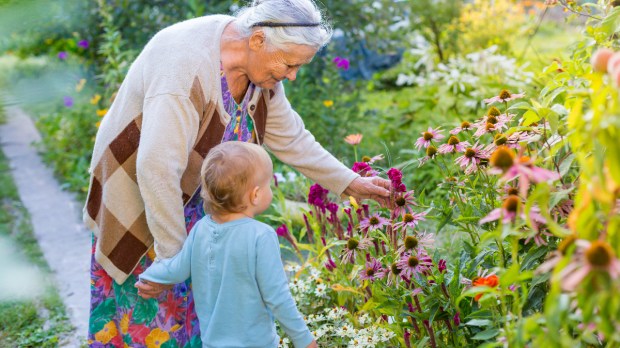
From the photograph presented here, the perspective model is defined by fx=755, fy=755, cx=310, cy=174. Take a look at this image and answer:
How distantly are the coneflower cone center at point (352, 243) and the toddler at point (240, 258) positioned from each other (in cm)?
43

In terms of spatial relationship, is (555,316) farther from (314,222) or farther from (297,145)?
(314,222)

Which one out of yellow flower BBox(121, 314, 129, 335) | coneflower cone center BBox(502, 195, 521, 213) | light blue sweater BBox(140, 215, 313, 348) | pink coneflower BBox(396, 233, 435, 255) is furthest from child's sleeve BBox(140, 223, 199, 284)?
coneflower cone center BBox(502, 195, 521, 213)

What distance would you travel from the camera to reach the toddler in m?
1.79

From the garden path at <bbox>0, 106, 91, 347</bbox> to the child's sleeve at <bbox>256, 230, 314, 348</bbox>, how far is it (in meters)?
1.50

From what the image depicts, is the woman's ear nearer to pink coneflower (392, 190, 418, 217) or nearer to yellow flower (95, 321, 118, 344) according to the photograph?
pink coneflower (392, 190, 418, 217)

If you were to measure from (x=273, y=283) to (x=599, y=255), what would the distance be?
916 millimetres

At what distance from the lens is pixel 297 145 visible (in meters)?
2.39

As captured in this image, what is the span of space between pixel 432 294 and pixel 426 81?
3493 mm

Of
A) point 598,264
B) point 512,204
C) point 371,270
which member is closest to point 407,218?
point 371,270

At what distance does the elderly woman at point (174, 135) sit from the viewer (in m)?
1.90

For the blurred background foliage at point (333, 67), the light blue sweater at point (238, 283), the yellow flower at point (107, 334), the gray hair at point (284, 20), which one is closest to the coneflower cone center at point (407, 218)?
the light blue sweater at point (238, 283)

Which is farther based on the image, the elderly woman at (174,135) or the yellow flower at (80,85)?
the yellow flower at (80,85)

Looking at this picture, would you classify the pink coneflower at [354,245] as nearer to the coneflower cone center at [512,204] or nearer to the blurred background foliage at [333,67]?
the coneflower cone center at [512,204]

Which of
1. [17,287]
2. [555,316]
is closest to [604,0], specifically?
[555,316]
